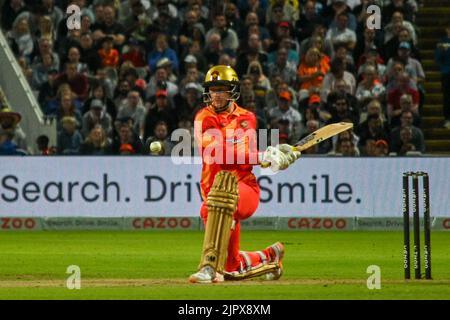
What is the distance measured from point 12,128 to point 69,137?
1025mm

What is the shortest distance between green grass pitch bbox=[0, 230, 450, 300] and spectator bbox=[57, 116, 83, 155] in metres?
2.19

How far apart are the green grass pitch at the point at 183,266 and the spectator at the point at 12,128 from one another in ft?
7.77

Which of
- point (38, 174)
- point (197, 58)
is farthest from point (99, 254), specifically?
point (197, 58)

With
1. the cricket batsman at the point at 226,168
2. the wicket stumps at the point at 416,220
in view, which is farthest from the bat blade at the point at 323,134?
the wicket stumps at the point at 416,220

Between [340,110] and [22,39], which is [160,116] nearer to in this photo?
[340,110]

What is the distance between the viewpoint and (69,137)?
981 inches

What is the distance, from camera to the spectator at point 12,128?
24.7m

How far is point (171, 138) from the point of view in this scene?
79.7 feet

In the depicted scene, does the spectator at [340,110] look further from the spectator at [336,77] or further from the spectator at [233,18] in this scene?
the spectator at [233,18]

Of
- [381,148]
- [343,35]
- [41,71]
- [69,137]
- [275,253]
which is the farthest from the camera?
[41,71]

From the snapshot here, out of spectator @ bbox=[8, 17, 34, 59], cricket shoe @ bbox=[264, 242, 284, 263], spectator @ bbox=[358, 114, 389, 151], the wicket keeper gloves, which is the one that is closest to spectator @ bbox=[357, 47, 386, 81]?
spectator @ bbox=[358, 114, 389, 151]

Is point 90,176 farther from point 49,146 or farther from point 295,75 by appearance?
point 295,75

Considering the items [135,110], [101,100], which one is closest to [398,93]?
[135,110]

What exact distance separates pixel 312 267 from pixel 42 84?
11127 millimetres
